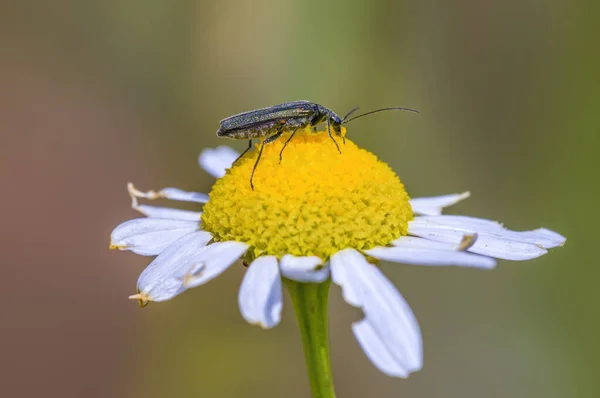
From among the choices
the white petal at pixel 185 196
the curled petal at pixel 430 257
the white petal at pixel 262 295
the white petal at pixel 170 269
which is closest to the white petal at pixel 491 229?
the curled petal at pixel 430 257

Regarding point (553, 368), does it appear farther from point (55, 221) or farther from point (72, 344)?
point (55, 221)

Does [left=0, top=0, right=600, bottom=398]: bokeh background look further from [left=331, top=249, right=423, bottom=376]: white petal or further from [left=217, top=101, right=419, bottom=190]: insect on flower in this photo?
[left=331, top=249, right=423, bottom=376]: white petal

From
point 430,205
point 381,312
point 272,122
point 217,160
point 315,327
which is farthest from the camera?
point 217,160

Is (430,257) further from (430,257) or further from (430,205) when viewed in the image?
(430,205)

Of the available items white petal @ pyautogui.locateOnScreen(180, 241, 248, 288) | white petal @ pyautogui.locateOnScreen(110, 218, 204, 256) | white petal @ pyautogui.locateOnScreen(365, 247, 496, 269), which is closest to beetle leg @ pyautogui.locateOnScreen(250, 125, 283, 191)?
white petal @ pyautogui.locateOnScreen(180, 241, 248, 288)

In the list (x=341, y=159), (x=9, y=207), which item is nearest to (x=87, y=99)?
(x=9, y=207)

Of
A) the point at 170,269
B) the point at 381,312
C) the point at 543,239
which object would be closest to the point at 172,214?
the point at 170,269

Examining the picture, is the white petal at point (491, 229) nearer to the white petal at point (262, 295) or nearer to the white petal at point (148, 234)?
the white petal at point (262, 295)
